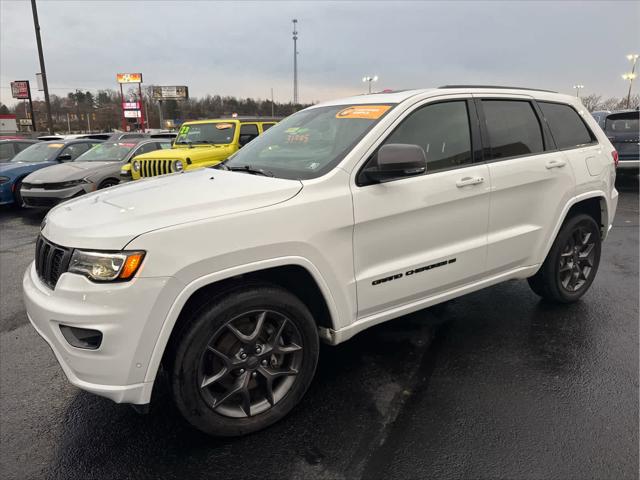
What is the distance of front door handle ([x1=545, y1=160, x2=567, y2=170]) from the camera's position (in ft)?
11.9

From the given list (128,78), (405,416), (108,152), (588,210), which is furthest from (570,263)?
(128,78)

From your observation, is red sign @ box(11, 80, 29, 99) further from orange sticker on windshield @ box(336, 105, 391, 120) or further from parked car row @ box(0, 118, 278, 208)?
orange sticker on windshield @ box(336, 105, 391, 120)

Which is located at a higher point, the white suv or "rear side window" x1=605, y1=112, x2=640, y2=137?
"rear side window" x1=605, y1=112, x2=640, y2=137

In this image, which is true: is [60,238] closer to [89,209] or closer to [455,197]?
[89,209]

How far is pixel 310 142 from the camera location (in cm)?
316

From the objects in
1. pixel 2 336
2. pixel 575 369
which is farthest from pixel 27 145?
pixel 575 369

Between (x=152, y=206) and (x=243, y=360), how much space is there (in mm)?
944

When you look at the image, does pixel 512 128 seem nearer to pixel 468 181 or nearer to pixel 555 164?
pixel 555 164

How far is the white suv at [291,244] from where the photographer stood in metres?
2.12

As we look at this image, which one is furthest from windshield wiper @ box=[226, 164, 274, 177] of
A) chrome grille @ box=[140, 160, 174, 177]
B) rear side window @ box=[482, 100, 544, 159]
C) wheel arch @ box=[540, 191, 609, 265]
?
chrome grille @ box=[140, 160, 174, 177]

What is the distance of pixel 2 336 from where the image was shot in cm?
388

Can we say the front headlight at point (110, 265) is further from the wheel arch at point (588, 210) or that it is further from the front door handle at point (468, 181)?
the wheel arch at point (588, 210)

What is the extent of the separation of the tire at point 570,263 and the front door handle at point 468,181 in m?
1.27

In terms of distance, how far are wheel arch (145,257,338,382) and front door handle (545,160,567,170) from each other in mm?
2232
